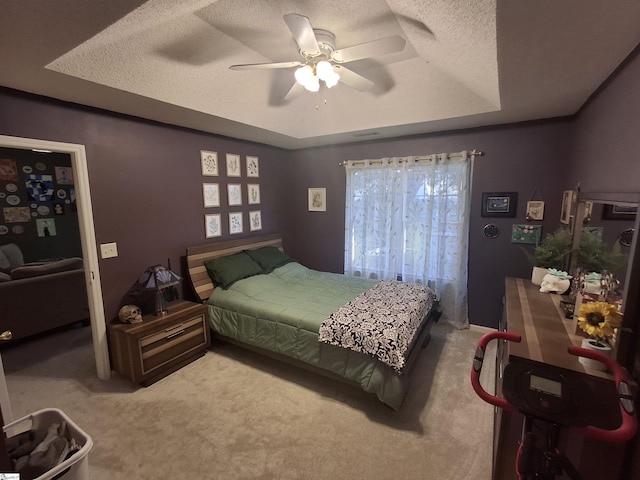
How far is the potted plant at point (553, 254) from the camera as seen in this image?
2.31 m

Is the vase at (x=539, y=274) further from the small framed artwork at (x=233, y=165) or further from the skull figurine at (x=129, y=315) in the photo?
the skull figurine at (x=129, y=315)

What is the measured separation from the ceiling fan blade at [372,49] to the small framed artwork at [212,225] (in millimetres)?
2324

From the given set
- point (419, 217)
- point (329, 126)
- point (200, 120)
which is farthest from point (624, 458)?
point (200, 120)

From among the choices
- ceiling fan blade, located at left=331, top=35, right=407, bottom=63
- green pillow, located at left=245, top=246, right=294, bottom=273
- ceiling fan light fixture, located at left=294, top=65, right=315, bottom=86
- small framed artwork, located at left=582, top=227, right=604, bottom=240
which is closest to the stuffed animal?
small framed artwork, located at left=582, top=227, right=604, bottom=240

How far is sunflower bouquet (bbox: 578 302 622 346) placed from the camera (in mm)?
1229

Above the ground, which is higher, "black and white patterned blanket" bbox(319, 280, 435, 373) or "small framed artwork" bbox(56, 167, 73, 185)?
"small framed artwork" bbox(56, 167, 73, 185)

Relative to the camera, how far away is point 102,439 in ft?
6.34

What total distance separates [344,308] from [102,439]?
198cm

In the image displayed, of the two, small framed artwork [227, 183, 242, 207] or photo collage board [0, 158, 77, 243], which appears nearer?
small framed artwork [227, 183, 242, 207]

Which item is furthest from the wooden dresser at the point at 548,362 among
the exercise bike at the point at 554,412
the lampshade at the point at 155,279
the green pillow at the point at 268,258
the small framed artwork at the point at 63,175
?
the small framed artwork at the point at 63,175

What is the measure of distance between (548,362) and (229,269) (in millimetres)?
2884

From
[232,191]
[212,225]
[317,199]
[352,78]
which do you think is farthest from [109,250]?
[317,199]

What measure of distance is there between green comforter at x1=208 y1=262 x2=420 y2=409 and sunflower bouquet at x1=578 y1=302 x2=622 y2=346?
1.18 metres

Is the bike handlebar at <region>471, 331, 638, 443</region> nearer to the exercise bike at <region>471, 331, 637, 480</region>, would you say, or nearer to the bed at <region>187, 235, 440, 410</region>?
the exercise bike at <region>471, 331, 637, 480</region>
